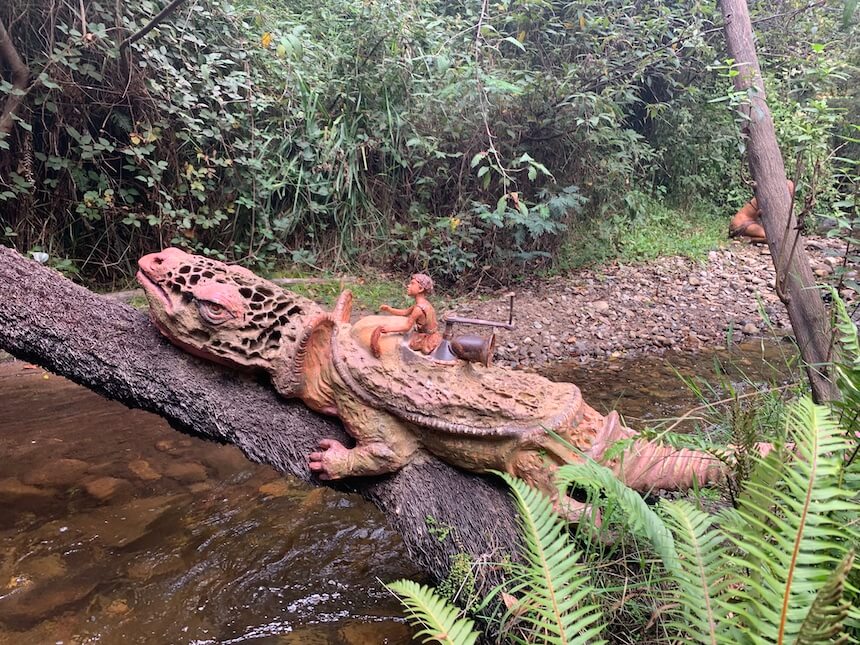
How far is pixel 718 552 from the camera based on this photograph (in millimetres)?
1114

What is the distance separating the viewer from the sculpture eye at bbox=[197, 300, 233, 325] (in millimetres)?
2145

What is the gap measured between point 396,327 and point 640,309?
4.65 m

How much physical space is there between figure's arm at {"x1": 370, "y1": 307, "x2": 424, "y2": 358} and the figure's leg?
241 mm

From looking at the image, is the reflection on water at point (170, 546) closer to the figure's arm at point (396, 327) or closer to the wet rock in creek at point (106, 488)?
the wet rock in creek at point (106, 488)

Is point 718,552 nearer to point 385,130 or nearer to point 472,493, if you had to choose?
point 472,493

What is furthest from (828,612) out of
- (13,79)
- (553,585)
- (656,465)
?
(13,79)

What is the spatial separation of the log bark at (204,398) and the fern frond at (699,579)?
889 mm

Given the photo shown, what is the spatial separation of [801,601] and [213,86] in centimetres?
561

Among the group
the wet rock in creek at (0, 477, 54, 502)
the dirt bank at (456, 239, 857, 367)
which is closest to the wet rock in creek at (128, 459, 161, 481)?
the wet rock in creek at (0, 477, 54, 502)

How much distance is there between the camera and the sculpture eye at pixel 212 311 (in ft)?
7.04

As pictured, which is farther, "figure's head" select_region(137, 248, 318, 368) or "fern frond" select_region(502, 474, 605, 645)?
"figure's head" select_region(137, 248, 318, 368)

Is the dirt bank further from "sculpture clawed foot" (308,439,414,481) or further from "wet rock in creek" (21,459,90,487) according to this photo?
"wet rock in creek" (21,459,90,487)

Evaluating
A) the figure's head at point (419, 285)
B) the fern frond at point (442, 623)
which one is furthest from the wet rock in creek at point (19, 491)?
the fern frond at point (442, 623)

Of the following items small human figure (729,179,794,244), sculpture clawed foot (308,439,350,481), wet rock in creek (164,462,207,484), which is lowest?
wet rock in creek (164,462,207,484)
